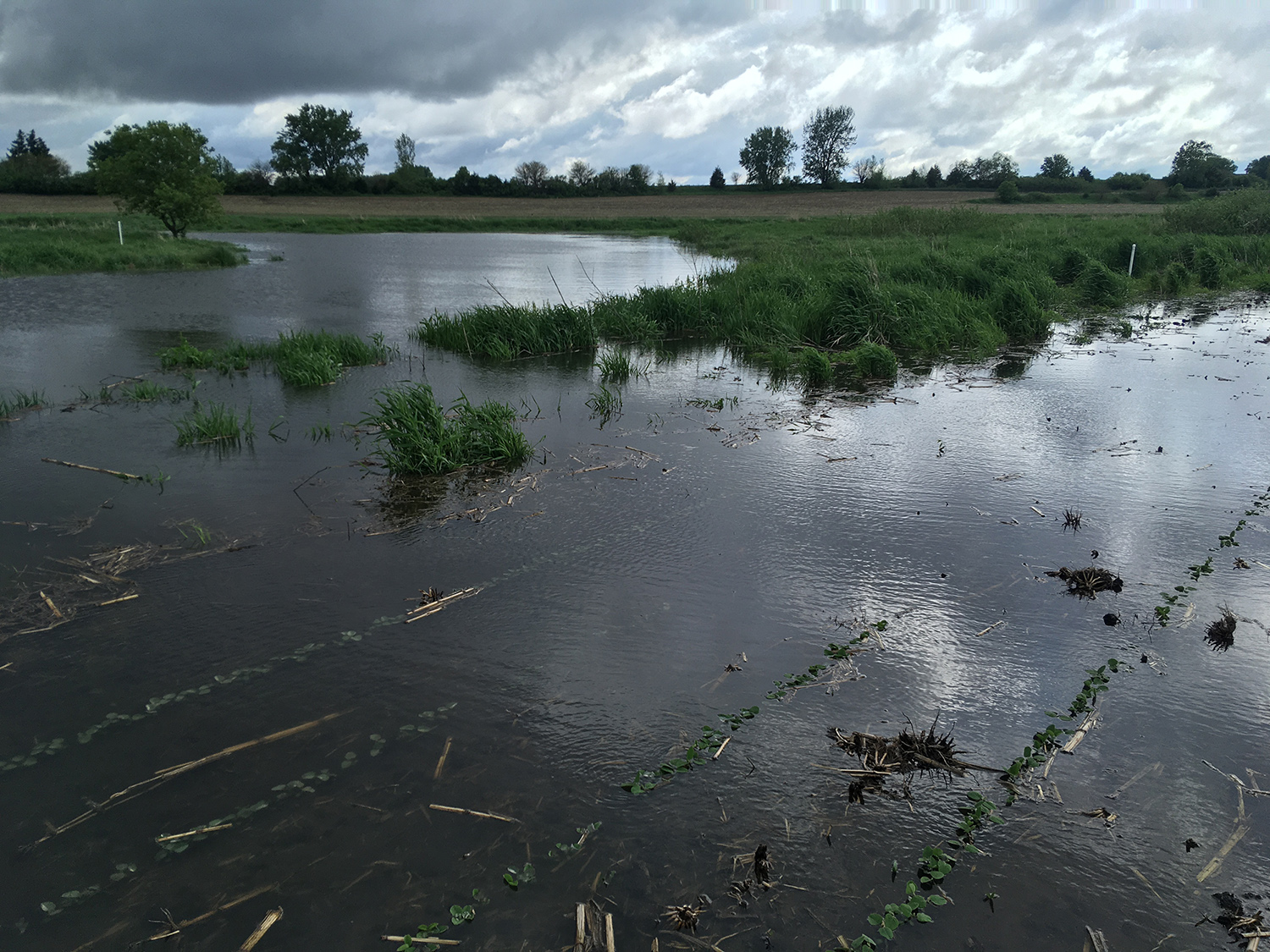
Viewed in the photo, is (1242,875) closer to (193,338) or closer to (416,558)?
(416,558)

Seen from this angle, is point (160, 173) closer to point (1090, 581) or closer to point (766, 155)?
point (1090, 581)

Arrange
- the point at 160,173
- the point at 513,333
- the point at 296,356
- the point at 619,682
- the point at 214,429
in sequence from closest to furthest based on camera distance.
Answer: the point at 619,682
the point at 214,429
the point at 296,356
the point at 513,333
the point at 160,173

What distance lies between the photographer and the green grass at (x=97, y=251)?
22562mm

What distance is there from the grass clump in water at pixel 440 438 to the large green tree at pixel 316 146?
89.6m

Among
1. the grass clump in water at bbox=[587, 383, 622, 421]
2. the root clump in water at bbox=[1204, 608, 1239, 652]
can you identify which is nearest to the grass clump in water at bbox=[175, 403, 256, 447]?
the grass clump in water at bbox=[587, 383, 622, 421]

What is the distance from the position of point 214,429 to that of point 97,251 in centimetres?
2233

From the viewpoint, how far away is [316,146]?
89000 mm

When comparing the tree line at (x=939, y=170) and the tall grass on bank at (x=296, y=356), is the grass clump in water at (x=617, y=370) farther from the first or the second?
the tree line at (x=939, y=170)

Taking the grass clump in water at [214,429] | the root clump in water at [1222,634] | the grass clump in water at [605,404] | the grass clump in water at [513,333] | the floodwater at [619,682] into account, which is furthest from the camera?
the grass clump in water at [513,333]

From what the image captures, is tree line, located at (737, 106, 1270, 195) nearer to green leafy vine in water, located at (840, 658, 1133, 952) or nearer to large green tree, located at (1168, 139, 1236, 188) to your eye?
large green tree, located at (1168, 139, 1236, 188)

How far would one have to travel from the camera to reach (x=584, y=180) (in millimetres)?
89938

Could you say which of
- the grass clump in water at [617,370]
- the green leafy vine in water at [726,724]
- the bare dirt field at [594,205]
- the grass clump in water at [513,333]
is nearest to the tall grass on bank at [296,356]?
the grass clump in water at [513,333]

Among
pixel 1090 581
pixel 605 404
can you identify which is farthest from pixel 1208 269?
pixel 1090 581

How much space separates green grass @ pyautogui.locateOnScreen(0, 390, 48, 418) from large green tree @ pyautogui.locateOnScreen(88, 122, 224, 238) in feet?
88.3
